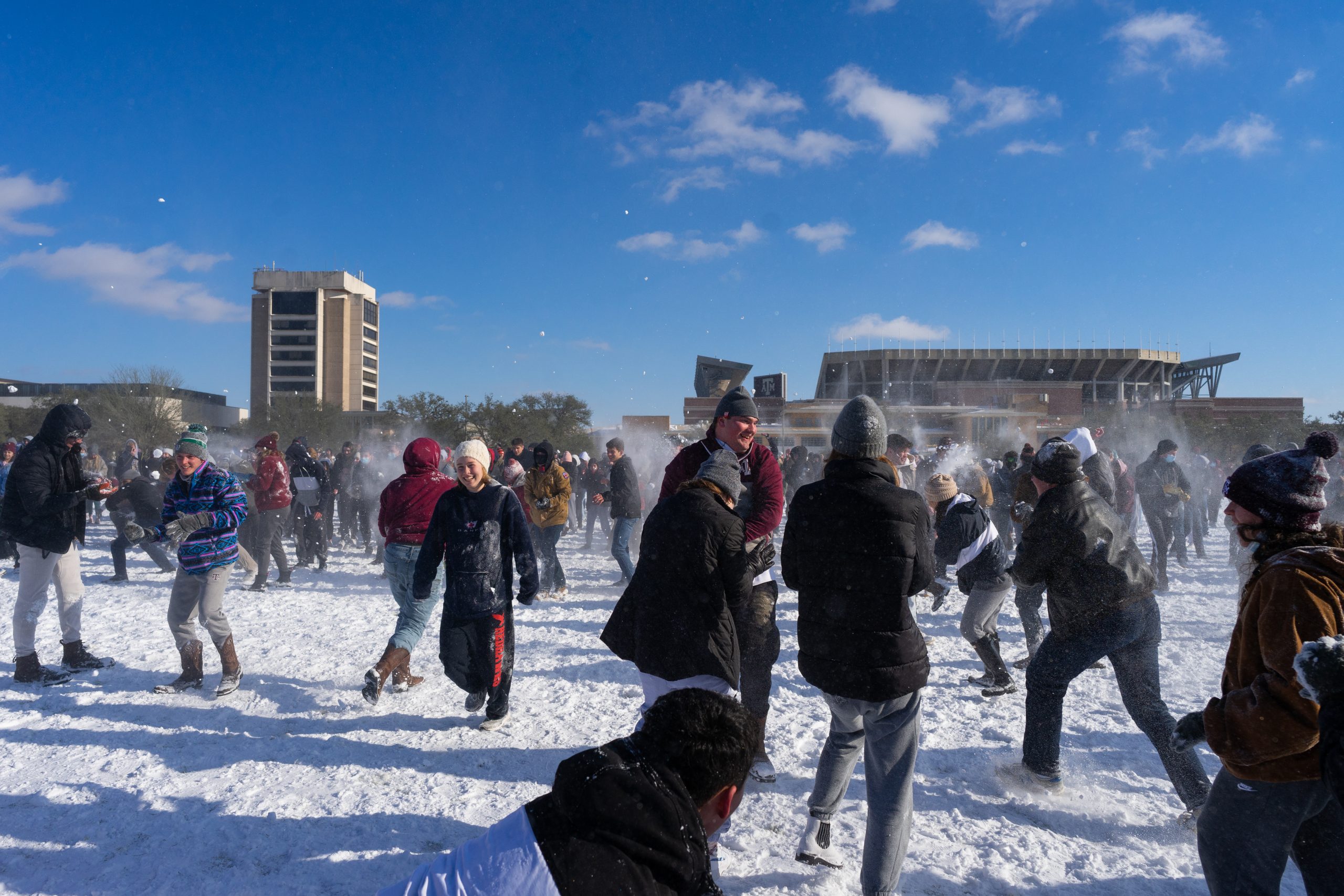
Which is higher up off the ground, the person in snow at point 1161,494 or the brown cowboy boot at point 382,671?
the person in snow at point 1161,494

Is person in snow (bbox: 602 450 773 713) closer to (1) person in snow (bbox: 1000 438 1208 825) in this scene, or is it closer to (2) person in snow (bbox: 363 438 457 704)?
(1) person in snow (bbox: 1000 438 1208 825)

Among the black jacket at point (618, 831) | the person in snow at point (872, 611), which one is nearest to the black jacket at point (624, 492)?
the person in snow at point (872, 611)

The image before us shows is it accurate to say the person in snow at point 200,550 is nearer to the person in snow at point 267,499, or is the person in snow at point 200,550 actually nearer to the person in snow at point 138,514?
the person in snow at point 267,499

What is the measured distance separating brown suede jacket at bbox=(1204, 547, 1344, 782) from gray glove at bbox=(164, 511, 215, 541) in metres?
5.19

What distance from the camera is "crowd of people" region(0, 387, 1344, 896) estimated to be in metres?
1.38

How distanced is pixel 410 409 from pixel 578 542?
30.5 m

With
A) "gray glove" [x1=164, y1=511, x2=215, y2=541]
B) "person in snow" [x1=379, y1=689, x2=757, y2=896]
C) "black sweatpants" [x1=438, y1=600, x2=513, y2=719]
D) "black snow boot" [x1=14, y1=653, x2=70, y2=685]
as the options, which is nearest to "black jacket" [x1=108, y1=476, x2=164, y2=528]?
"black snow boot" [x1=14, y1=653, x2=70, y2=685]

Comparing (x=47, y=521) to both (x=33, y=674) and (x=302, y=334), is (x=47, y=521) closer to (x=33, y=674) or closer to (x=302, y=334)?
(x=33, y=674)

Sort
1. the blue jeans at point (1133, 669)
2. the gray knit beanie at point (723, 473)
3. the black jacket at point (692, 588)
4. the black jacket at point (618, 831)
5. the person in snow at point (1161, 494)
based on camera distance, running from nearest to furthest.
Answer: the black jacket at point (618, 831) < the black jacket at point (692, 588) < the gray knit beanie at point (723, 473) < the blue jeans at point (1133, 669) < the person in snow at point (1161, 494)

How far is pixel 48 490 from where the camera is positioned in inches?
185

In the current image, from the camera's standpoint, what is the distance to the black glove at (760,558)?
298cm

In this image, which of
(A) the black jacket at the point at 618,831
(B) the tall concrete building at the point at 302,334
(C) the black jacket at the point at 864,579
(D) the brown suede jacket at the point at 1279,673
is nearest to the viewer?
(A) the black jacket at the point at 618,831

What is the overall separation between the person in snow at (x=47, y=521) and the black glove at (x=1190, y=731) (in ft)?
20.3

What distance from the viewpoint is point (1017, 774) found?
3543 mm
